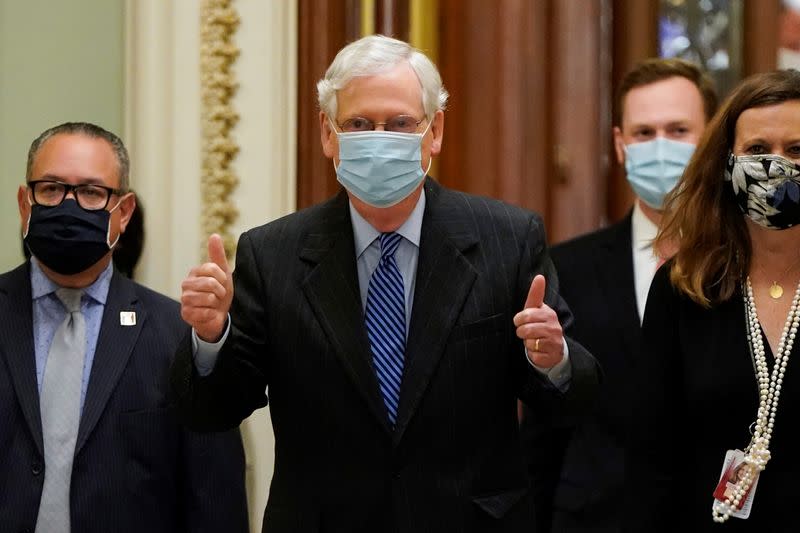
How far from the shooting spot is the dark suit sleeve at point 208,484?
133 inches

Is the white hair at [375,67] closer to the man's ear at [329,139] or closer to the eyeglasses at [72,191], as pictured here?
the man's ear at [329,139]

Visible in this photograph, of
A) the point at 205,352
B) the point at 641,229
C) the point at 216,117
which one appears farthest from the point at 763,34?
the point at 205,352

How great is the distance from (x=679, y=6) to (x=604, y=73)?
14.0 inches

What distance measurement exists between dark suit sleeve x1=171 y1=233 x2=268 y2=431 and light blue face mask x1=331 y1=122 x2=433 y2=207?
0.28 m

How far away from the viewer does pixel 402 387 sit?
2.78m

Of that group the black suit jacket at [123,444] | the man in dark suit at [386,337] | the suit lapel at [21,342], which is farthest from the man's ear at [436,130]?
the suit lapel at [21,342]

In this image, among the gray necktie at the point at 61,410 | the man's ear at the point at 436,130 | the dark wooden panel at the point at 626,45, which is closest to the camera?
the man's ear at the point at 436,130

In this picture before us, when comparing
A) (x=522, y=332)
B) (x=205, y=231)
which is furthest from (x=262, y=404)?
(x=205, y=231)

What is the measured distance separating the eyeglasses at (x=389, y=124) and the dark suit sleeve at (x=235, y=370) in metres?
0.34

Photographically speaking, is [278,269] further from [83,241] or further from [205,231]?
[205,231]

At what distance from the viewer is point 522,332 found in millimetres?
2615

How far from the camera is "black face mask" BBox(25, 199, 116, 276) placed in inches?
132

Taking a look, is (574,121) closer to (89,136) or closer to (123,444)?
(89,136)

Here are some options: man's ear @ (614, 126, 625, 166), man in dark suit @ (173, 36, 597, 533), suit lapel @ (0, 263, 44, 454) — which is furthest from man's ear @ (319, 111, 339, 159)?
man's ear @ (614, 126, 625, 166)
